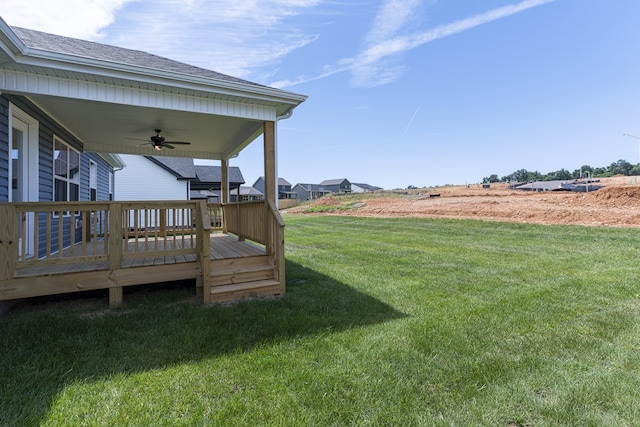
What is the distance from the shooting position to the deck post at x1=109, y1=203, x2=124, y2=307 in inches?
155

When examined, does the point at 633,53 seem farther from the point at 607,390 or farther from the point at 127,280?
the point at 127,280

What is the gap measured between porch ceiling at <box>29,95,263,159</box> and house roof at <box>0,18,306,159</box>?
0.02 metres

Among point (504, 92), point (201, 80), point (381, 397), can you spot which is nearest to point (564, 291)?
point (381, 397)

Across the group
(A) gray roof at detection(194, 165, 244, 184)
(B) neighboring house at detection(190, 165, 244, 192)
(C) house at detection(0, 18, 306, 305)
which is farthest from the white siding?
(C) house at detection(0, 18, 306, 305)

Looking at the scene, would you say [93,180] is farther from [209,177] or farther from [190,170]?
[209,177]

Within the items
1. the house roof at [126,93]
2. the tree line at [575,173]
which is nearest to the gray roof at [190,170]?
the house roof at [126,93]

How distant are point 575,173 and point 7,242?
8521 centimetres

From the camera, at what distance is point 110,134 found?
6.57 meters

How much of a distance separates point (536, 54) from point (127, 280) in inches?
756

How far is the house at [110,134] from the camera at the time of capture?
356cm

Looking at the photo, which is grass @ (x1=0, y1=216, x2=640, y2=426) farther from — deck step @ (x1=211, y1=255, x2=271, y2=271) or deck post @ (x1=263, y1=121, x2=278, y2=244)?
deck post @ (x1=263, y1=121, x2=278, y2=244)

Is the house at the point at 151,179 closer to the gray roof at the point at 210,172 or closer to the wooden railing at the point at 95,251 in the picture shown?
the gray roof at the point at 210,172

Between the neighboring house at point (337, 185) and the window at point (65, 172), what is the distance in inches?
2373

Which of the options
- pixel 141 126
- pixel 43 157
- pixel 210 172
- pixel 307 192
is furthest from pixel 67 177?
pixel 307 192
